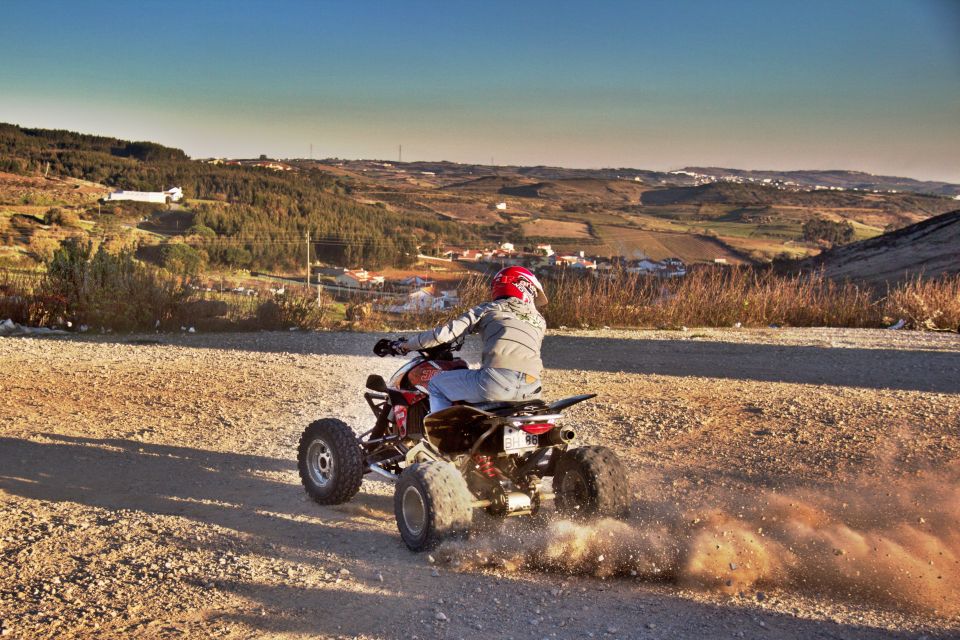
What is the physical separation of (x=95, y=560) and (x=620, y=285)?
14.5 metres

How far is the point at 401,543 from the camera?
5.36 metres

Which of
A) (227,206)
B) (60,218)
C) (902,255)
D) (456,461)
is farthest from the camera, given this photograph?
(227,206)

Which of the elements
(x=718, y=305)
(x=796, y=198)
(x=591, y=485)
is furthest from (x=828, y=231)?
(x=591, y=485)

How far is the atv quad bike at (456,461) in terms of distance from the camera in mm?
5047

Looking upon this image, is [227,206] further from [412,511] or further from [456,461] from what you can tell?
[412,511]

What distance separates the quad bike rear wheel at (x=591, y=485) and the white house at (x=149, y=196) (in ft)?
208

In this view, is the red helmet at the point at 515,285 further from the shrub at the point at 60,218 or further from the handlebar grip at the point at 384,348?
the shrub at the point at 60,218

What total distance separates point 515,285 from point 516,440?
3.50 ft

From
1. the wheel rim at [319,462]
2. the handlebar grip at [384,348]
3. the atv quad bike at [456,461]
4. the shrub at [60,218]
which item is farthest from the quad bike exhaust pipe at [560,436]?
the shrub at [60,218]

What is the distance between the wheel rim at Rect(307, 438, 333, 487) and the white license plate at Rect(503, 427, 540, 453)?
4.66 ft

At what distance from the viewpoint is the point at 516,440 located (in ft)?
17.3

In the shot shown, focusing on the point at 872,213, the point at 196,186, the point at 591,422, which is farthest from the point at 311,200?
the point at 591,422

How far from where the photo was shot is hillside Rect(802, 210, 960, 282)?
28286 millimetres

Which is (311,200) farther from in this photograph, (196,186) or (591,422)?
(591,422)
